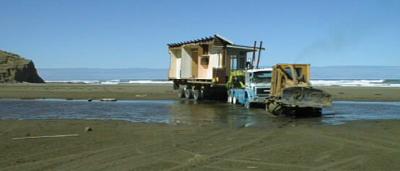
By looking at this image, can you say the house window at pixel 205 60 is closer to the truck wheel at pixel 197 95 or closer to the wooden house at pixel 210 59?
the wooden house at pixel 210 59

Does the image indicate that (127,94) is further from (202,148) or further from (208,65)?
(202,148)

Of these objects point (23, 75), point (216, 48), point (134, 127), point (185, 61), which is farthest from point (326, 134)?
point (23, 75)

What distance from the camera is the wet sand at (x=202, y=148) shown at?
959 cm

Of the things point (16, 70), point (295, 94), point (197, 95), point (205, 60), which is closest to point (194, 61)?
point (205, 60)

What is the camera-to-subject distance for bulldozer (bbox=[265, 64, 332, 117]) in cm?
2031

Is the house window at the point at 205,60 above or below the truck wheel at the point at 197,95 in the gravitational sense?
above

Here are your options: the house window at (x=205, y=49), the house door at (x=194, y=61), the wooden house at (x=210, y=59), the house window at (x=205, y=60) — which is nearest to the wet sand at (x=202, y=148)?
the wooden house at (x=210, y=59)

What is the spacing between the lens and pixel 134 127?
16.6m

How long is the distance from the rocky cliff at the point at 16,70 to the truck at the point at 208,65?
60635 millimetres

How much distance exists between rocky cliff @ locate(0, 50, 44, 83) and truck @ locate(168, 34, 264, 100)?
6064 cm

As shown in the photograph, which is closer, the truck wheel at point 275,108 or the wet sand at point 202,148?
the wet sand at point 202,148

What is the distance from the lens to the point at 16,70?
95.1 meters

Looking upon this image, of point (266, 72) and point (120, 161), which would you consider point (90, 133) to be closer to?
point (120, 161)

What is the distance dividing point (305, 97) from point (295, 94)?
1.30 ft
